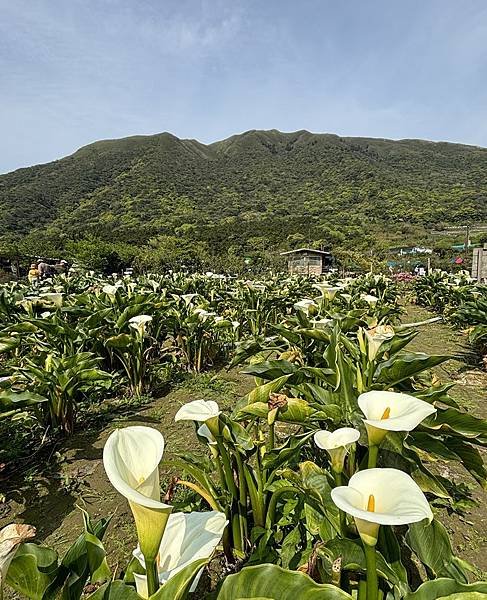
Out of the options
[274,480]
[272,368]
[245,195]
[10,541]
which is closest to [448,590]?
[10,541]

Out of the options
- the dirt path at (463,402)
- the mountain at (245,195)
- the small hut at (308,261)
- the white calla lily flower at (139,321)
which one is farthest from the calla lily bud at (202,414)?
the small hut at (308,261)

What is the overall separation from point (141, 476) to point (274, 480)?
0.97 metres

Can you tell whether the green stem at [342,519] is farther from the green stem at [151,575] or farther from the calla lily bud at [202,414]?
the green stem at [151,575]

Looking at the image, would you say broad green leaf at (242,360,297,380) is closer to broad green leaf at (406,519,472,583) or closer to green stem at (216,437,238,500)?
green stem at (216,437,238,500)

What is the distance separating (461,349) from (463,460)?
4743 mm

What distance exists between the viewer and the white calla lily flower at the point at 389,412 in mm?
841

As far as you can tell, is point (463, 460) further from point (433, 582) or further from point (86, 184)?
point (86, 184)

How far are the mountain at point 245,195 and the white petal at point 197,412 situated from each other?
23.3 metres

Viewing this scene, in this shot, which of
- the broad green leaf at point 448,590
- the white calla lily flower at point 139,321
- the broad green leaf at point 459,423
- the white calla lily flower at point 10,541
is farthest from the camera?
the white calla lily flower at point 139,321

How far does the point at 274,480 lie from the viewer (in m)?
1.59

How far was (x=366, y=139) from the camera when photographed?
127875 millimetres

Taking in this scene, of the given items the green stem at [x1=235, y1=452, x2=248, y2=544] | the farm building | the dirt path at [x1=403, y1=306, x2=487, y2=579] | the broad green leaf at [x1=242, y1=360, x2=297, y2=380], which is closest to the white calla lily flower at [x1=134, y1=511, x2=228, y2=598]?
the green stem at [x1=235, y1=452, x2=248, y2=544]

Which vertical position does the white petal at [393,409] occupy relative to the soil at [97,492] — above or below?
above

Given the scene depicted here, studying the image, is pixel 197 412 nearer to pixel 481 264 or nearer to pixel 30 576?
pixel 30 576
